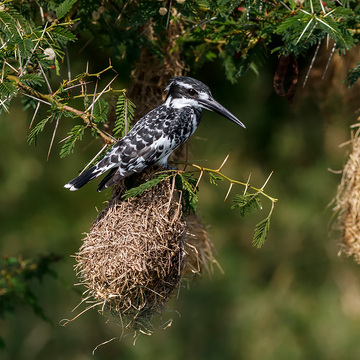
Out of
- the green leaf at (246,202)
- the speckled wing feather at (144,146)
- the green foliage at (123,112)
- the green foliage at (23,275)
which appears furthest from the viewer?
the green foliage at (23,275)

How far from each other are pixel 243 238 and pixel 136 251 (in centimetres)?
315

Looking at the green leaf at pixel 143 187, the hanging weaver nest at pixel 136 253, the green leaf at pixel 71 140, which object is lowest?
the hanging weaver nest at pixel 136 253

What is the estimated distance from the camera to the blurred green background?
522cm

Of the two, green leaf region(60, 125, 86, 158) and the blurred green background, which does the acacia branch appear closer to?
green leaf region(60, 125, 86, 158)

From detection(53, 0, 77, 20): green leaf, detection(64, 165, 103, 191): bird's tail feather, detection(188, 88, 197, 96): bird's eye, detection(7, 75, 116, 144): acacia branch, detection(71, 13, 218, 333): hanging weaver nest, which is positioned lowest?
detection(71, 13, 218, 333): hanging weaver nest

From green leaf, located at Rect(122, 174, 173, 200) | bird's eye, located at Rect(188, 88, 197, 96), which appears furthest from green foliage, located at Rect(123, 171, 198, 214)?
bird's eye, located at Rect(188, 88, 197, 96)

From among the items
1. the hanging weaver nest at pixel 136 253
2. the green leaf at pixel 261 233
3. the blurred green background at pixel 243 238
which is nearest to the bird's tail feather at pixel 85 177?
the hanging weaver nest at pixel 136 253

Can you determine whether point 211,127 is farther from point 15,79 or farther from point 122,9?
point 15,79

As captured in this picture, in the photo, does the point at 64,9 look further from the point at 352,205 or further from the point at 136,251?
the point at 352,205

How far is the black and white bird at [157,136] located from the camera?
2.78 m

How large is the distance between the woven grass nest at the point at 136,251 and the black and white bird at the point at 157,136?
97mm

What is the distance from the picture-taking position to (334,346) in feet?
17.7

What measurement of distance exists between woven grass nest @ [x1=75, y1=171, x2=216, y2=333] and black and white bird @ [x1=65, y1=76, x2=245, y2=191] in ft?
0.32

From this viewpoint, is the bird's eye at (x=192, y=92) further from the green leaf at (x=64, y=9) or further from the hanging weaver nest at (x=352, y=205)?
the hanging weaver nest at (x=352, y=205)
